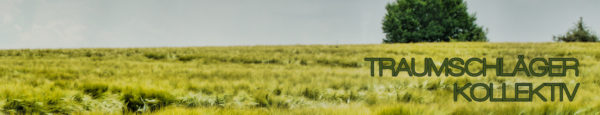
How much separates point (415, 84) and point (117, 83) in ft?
11.5

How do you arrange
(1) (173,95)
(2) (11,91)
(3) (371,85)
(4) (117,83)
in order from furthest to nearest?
(3) (371,85), (4) (117,83), (1) (173,95), (2) (11,91)

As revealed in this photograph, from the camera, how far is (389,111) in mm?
2586

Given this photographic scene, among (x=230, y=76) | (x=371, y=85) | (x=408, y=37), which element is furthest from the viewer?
(x=408, y=37)

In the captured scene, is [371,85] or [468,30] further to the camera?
[468,30]

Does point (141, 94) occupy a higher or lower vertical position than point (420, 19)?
lower

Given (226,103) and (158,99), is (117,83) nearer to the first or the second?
(158,99)

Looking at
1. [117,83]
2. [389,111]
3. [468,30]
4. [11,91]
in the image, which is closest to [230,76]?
[117,83]

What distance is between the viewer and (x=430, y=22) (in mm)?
31953

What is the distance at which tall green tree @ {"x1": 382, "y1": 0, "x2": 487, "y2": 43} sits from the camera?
1259 inches

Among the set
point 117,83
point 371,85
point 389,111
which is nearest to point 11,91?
point 117,83

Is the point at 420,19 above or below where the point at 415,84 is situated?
above

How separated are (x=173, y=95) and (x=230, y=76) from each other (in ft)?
5.99

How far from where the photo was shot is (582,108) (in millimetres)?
2695

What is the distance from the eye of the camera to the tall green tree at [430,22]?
32.0 m
